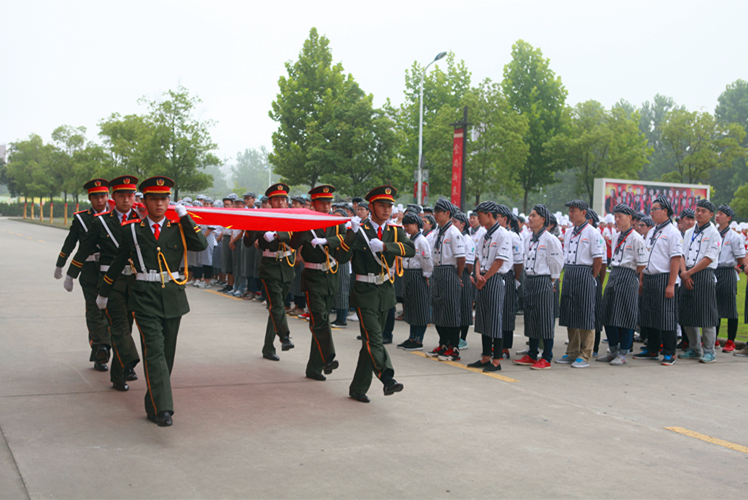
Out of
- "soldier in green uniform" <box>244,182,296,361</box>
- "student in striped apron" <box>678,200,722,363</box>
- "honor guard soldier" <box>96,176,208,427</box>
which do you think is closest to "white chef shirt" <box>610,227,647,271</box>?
"student in striped apron" <box>678,200,722,363</box>

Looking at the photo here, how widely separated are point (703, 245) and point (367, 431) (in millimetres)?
6050

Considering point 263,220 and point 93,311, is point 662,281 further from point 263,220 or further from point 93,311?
point 93,311

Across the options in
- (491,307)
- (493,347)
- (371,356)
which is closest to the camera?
(371,356)

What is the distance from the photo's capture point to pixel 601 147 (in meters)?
47.6

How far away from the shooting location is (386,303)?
6723 mm

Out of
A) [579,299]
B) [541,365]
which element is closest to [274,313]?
[541,365]

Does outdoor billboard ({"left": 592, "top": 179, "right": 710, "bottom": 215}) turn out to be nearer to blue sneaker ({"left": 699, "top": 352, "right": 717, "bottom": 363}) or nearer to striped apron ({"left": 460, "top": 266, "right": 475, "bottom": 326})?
blue sneaker ({"left": 699, "top": 352, "right": 717, "bottom": 363})

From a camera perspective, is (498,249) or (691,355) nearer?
(498,249)

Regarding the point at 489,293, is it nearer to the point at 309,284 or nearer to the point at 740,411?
the point at 309,284

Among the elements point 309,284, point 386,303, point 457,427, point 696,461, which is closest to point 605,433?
point 696,461

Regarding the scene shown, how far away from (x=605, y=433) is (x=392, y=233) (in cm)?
271

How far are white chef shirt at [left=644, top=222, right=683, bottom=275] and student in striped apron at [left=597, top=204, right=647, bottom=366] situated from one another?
0.69 feet

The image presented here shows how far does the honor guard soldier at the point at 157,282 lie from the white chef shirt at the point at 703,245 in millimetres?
6869

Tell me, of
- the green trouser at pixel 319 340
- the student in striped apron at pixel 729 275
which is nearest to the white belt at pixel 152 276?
the green trouser at pixel 319 340
